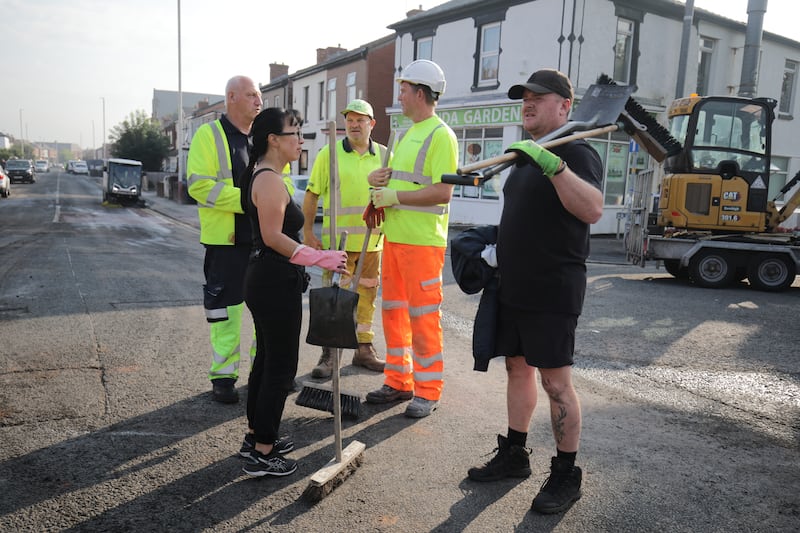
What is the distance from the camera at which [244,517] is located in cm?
281

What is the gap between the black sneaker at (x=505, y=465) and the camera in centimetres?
323

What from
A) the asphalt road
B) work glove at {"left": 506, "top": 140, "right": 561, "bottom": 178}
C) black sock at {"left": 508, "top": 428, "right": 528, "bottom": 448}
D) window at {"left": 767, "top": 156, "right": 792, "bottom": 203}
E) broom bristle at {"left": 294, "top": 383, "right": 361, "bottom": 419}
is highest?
window at {"left": 767, "top": 156, "right": 792, "bottom": 203}

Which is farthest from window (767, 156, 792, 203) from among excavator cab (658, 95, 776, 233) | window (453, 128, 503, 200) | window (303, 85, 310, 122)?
window (303, 85, 310, 122)

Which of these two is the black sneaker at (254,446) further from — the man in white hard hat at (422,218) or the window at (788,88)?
the window at (788,88)

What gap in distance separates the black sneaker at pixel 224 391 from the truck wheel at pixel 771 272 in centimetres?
919

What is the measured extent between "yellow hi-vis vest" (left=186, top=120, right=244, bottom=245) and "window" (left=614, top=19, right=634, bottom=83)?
17459 millimetres

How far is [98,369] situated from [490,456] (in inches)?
128

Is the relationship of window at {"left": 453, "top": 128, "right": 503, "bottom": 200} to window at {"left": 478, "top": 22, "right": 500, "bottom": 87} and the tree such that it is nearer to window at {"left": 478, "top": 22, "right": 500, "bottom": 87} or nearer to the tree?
window at {"left": 478, "top": 22, "right": 500, "bottom": 87}

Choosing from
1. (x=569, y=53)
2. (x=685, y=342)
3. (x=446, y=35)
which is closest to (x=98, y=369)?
(x=685, y=342)

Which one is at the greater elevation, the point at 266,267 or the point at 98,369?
the point at 266,267

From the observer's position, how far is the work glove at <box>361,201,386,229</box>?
4.00 meters

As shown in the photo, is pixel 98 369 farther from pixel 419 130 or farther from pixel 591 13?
pixel 591 13

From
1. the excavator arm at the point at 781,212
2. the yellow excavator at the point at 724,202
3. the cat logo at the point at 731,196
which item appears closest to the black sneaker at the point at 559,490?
the yellow excavator at the point at 724,202

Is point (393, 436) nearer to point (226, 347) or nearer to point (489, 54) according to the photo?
point (226, 347)
